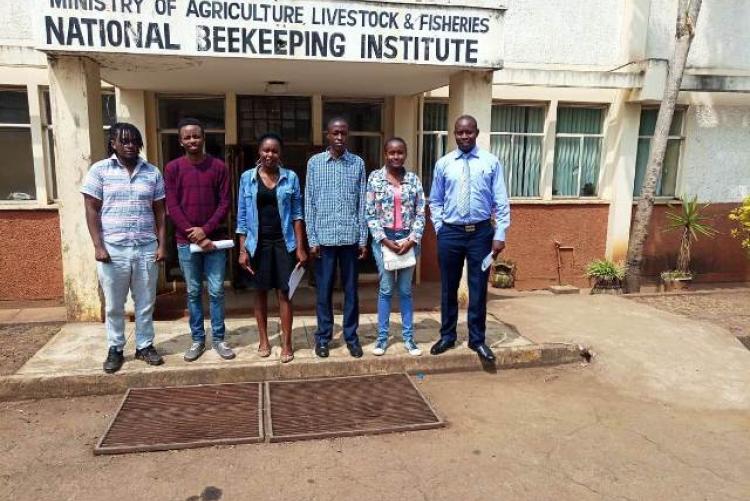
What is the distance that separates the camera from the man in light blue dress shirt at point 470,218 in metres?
4.48

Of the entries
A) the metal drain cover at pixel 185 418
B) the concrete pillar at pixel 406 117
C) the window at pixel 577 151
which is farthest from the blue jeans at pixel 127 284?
the window at pixel 577 151

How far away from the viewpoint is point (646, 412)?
408 centimetres

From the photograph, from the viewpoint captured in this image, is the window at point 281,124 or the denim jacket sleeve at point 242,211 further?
the window at point 281,124

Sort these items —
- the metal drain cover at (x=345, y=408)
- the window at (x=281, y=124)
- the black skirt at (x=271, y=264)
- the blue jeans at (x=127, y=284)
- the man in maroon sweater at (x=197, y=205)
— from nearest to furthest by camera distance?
→ the metal drain cover at (x=345, y=408) → the blue jeans at (x=127, y=284) → the man in maroon sweater at (x=197, y=205) → the black skirt at (x=271, y=264) → the window at (x=281, y=124)

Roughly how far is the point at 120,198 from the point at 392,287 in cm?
223

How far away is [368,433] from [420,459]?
45 cm

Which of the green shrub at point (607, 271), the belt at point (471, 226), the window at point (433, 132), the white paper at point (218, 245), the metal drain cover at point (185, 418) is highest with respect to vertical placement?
the window at point (433, 132)

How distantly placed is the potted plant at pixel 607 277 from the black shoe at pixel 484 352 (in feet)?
13.6

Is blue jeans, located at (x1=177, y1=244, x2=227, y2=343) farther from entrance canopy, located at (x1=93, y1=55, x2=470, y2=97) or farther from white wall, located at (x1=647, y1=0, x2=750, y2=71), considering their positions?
white wall, located at (x1=647, y1=0, x2=750, y2=71)

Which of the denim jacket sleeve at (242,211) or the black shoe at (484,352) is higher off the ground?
the denim jacket sleeve at (242,211)

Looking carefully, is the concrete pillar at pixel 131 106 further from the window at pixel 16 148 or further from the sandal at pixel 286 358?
the sandal at pixel 286 358

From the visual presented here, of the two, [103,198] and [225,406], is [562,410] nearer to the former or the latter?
[225,406]

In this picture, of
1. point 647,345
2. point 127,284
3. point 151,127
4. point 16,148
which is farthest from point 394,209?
point 16,148

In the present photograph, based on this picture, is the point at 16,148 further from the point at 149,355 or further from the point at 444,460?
the point at 444,460
